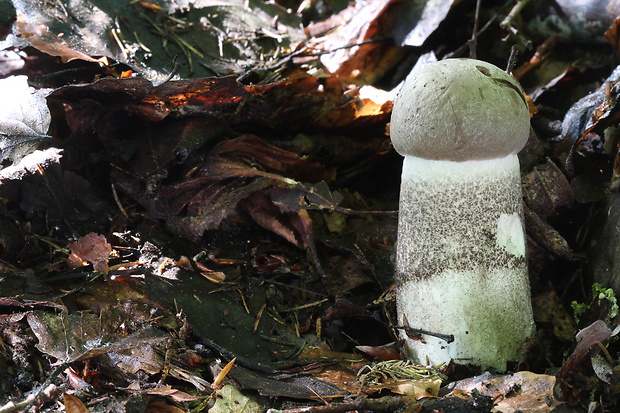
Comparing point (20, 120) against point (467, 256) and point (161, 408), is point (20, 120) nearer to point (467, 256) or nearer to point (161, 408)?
point (161, 408)

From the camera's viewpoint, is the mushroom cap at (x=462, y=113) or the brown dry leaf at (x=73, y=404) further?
the mushroom cap at (x=462, y=113)

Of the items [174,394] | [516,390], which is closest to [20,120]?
[174,394]

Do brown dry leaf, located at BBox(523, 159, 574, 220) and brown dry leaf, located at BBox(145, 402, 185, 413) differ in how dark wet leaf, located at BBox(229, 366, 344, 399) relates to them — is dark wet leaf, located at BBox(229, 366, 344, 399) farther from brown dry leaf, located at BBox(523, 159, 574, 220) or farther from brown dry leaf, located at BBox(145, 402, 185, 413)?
brown dry leaf, located at BBox(523, 159, 574, 220)

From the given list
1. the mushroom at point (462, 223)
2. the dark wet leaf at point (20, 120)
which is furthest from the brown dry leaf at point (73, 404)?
the mushroom at point (462, 223)

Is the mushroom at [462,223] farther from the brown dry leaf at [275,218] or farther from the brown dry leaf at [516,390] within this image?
the brown dry leaf at [275,218]

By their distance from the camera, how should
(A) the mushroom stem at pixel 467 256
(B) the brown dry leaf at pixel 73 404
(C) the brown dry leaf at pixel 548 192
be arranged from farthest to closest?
(C) the brown dry leaf at pixel 548 192 → (A) the mushroom stem at pixel 467 256 → (B) the brown dry leaf at pixel 73 404

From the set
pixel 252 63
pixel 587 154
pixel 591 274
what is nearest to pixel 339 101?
pixel 252 63
